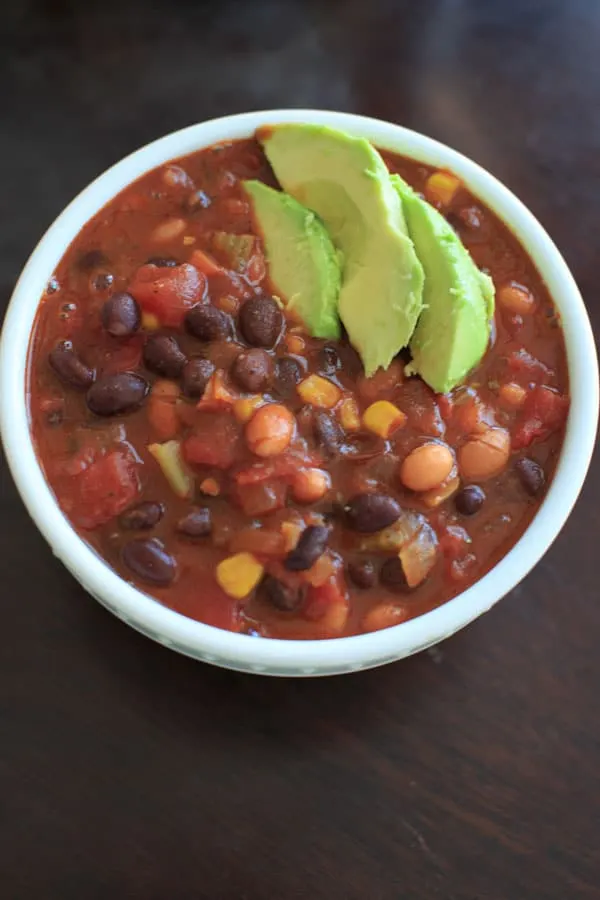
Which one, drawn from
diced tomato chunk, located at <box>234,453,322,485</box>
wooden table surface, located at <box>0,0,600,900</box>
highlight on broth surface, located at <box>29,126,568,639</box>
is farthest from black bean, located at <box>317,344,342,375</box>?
wooden table surface, located at <box>0,0,600,900</box>

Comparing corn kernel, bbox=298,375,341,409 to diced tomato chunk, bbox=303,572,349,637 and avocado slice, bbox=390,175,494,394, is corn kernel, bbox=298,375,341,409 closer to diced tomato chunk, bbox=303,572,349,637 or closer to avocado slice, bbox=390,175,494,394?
avocado slice, bbox=390,175,494,394

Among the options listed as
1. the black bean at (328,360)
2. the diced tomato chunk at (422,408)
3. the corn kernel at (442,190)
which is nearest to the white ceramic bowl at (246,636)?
the corn kernel at (442,190)

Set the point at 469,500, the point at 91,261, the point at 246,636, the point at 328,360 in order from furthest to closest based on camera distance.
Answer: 1. the point at 91,261
2. the point at 328,360
3. the point at 469,500
4. the point at 246,636

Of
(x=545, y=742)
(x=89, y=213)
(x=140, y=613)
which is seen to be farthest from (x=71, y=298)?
(x=545, y=742)

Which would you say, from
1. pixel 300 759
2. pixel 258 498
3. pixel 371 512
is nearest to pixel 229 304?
pixel 258 498

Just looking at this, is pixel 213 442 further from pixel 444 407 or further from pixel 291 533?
pixel 444 407

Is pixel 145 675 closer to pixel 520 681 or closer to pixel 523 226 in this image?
pixel 520 681
